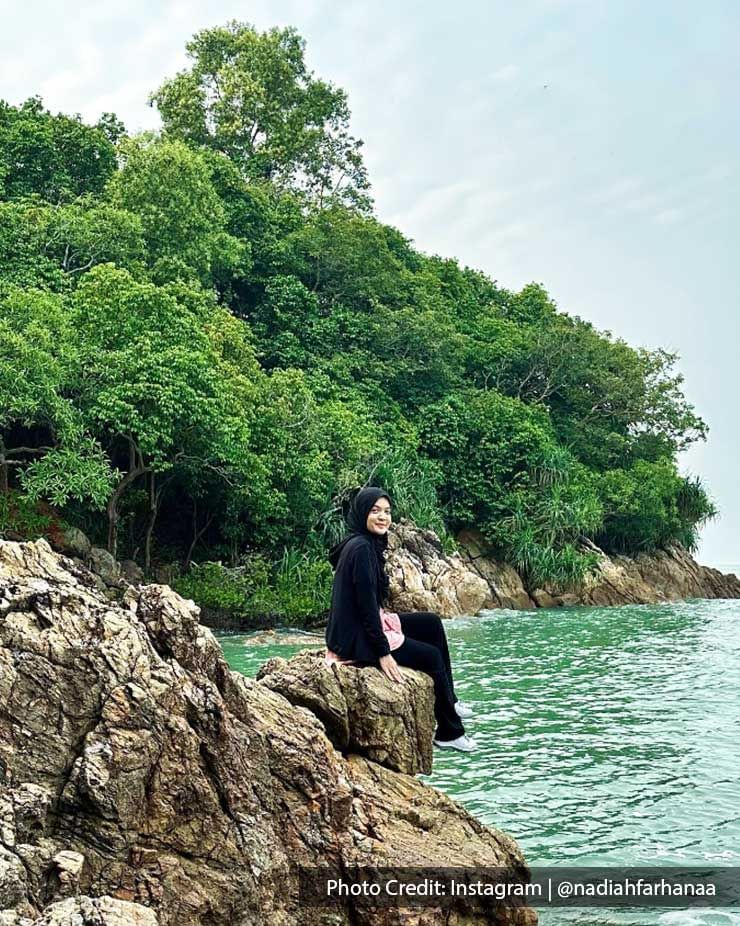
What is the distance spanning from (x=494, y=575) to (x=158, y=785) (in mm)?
25802

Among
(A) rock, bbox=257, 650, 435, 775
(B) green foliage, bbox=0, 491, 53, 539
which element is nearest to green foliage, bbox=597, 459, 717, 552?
(B) green foliage, bbox=0, 491, 53, 539

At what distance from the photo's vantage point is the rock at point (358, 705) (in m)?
5.29

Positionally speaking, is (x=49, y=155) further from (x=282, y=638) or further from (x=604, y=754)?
(x=604, y=754)

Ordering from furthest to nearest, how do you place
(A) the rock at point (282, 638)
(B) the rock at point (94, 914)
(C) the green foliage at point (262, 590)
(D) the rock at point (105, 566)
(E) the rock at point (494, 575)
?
1. (E) the rock at point (494, 575)
2. (C) the green foliage at point (262, 590)
3. (D) the rock at point (105, 566)
4. (A) the rock at point (282, 638)
5. (B) the rock at point (94, 914)

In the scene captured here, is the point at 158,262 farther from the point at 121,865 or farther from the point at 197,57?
the point at 121,865

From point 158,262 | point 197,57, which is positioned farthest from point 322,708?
point 197,57

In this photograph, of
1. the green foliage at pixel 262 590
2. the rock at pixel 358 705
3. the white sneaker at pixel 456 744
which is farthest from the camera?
the green foliage at pixel 262 590

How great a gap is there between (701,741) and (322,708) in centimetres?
501

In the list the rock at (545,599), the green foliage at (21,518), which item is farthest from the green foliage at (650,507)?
the green foliage at (21,518)

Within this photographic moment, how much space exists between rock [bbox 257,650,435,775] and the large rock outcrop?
0.62 meters

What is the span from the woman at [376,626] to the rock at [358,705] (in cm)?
16

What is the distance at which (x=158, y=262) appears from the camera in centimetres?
2708

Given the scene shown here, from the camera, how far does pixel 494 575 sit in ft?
95.5

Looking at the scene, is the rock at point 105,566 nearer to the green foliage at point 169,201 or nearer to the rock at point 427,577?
the rock at point 427,577
